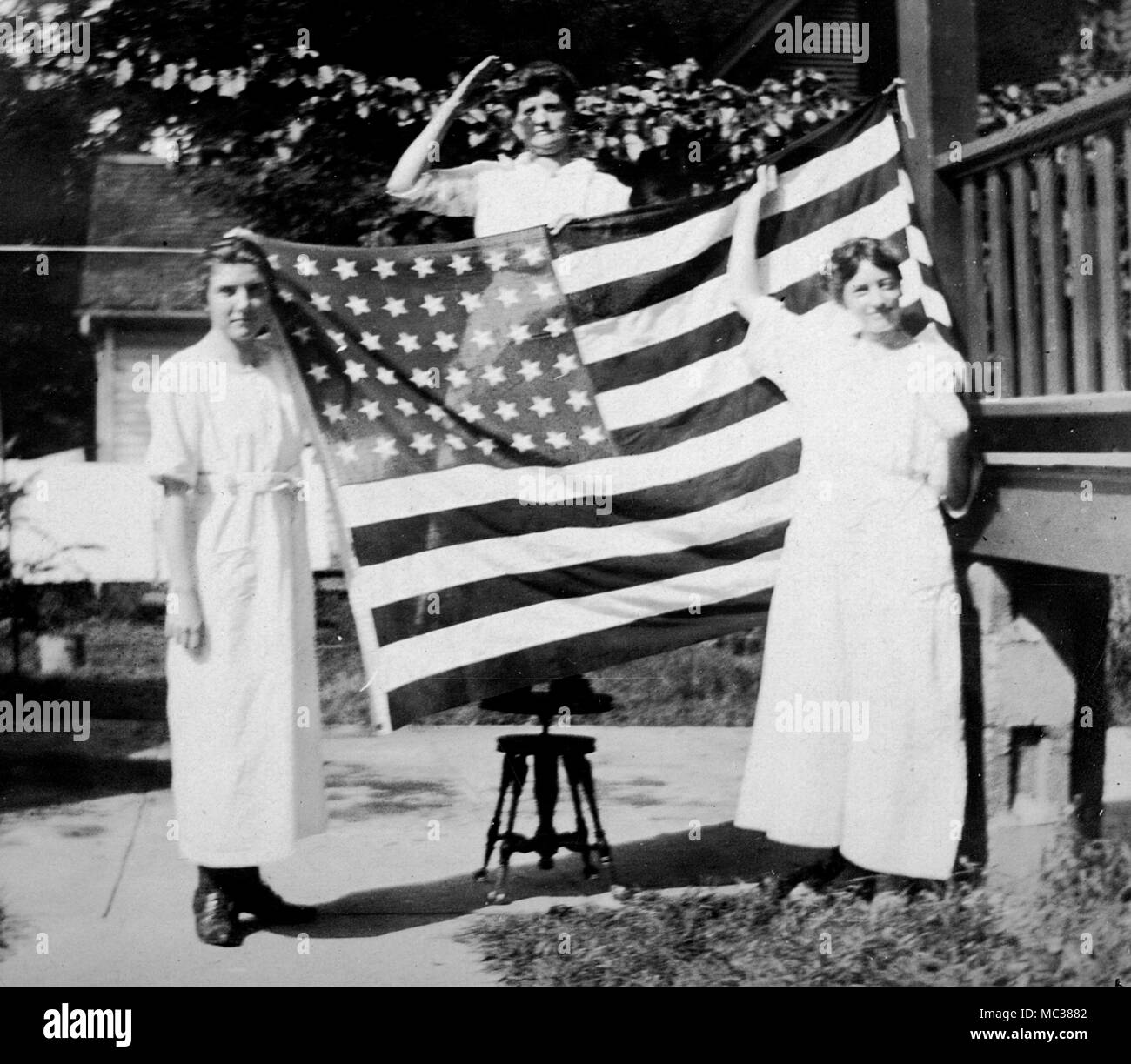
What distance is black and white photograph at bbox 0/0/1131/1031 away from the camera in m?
4.35

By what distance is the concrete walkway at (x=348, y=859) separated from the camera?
4.31m

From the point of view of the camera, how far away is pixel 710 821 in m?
4.77

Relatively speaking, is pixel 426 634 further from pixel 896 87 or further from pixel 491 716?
pixel 896 87

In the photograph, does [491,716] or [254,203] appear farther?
[491,716]

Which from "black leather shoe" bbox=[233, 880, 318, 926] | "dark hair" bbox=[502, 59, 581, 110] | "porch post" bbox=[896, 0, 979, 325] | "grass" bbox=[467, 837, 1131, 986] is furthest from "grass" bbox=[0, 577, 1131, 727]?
"dark hair" bbox=[502, 59, 581, 110]

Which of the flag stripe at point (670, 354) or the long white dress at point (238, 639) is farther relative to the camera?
the flag stripe at point (670, 354)

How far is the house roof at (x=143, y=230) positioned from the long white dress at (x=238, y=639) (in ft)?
1.48

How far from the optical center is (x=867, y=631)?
4.53 meters

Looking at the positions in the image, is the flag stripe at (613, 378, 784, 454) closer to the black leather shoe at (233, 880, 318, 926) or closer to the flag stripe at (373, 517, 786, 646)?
the flag stripe at (373, 517, 786, 646)

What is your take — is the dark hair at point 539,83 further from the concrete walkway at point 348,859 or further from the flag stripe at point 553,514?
the concrete walkway at point 348,859

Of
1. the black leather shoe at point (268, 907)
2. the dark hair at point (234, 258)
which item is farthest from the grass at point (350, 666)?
the dark hair at point (234, 258)

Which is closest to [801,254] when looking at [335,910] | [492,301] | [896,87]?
[896,87]
